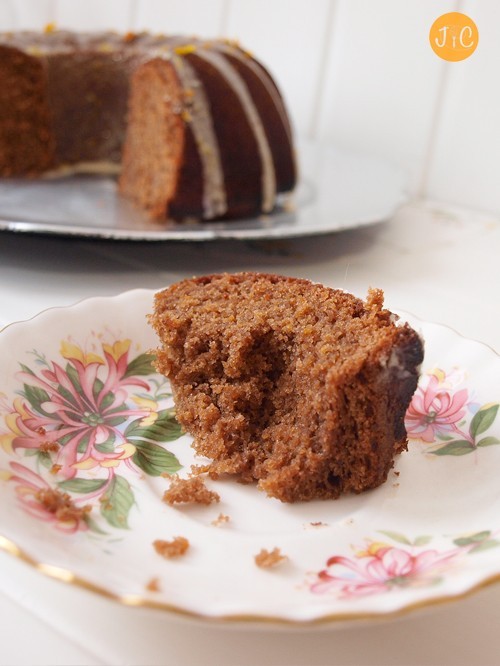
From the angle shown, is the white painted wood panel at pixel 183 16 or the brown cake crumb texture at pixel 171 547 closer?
the brown cake crumb texture at pixel 171 547

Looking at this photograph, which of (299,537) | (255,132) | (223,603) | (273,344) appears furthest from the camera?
(255,132)

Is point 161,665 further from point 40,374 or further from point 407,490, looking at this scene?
point 40,374

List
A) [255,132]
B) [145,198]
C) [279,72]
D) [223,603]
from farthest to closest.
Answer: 1. [279,72]
2. [145,198]
3. [255,132]
4. [223,603]

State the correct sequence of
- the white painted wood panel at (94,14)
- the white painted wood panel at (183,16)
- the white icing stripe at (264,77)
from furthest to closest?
1. the white painted wood panel at (94,14)
2. the white painted wood panel at (183,16)
3. the white icing stripe at (264,77)

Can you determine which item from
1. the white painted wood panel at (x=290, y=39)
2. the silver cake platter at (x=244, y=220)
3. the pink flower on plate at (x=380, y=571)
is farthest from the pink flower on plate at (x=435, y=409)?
the white painted wood panel at (x=290, y=39)

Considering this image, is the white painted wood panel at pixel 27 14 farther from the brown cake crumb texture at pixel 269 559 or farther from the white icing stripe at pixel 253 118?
the brown cake crumb texture at pixel 269 559

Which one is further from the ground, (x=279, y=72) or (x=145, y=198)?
(x=279, y=72)

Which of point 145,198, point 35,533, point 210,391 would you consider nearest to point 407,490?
point 210,391
